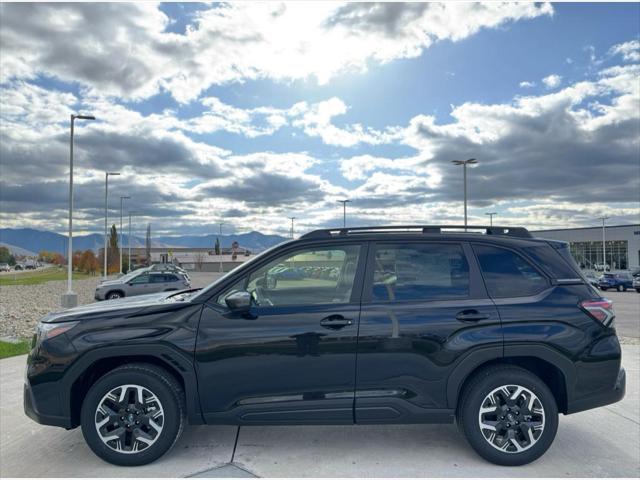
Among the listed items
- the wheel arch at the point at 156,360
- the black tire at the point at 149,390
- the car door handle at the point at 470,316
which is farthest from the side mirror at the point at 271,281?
the car door handle at the point at 470,316

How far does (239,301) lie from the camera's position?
12.0ft

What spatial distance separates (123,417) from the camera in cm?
368

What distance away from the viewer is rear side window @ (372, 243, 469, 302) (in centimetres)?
385

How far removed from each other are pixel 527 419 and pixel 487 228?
63.1 inches

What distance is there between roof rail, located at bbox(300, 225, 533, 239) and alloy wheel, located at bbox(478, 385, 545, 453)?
1323 mm

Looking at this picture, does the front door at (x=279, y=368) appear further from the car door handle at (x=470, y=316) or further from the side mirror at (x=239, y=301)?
the car door handle at (x=470, y=316)

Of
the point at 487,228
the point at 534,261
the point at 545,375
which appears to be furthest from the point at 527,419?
the point at 487,228

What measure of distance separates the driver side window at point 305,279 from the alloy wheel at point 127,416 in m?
0.95

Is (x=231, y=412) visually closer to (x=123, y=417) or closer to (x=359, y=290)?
(x=123, y=417)

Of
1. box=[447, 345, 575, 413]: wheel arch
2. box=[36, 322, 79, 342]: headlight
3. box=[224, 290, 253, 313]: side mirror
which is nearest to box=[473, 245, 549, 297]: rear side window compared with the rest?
box=[447, 345, 575, 413]: wheel arch

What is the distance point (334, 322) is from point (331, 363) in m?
0.32

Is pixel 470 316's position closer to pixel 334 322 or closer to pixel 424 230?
pixel 424 230

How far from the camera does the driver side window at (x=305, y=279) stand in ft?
12.7

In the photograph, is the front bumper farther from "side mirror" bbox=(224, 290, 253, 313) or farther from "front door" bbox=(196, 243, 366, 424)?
"side mirror" bbox=(224, 290, 253, 313)
